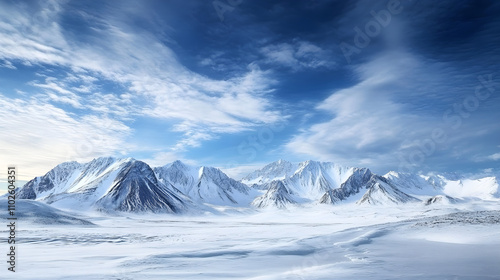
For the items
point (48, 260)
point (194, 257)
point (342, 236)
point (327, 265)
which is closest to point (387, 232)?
point (342, 236)

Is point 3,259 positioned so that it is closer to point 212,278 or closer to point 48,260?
point 48,260

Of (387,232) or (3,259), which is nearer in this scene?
(3,259)

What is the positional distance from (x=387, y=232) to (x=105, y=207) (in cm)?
17091

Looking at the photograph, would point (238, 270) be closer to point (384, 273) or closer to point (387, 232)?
point (384, 273)

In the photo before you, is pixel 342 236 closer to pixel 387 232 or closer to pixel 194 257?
pixel 387 232

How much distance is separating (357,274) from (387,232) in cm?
2155

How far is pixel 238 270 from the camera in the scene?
644 inches

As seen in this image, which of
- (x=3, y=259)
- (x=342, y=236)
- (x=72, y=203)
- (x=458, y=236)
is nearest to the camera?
(x=3, y=259)

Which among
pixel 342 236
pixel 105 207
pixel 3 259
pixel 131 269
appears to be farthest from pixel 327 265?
pixel 105 207

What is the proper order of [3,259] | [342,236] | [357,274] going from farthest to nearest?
[342,236] → [3,259] → [357,274]

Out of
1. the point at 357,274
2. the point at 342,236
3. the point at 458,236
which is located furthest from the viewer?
the point at 342,236

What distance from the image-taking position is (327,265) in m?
17.0

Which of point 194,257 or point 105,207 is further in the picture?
point 105,207

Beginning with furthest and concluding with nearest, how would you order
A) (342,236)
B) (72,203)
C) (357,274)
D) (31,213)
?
(72,203) < (31,213) < (342,236) < (357,274)
